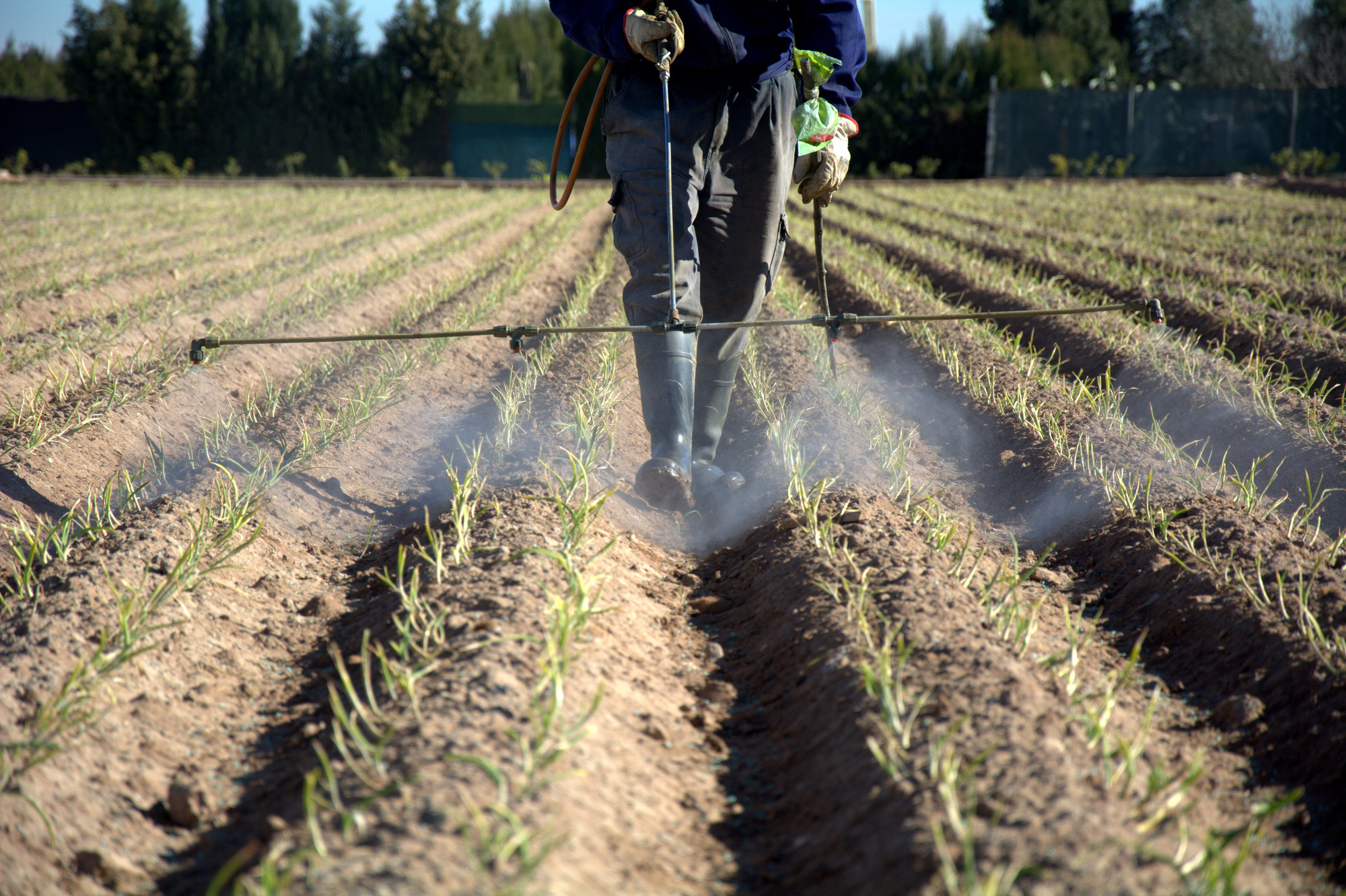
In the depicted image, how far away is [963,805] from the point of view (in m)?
1.27

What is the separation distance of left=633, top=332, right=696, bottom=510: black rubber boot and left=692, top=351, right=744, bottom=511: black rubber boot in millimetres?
289

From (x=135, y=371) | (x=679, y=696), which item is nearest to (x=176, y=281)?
(x=135, y=371)

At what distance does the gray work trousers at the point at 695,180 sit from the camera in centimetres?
248

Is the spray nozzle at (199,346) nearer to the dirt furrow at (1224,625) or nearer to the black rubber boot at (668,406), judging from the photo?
the black rubber boot at (668,406)

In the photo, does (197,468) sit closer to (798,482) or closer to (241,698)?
(241,698)

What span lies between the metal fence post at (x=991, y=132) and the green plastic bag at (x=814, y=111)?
63.1 feet

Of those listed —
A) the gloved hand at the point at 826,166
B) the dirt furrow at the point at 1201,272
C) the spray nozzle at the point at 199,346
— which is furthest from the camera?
the dirt furrow at the point at 1201,272

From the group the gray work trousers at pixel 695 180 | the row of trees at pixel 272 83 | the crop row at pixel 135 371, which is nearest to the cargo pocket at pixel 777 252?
the gray work trousers at pixel 695 180

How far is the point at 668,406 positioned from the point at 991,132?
65.3 ft

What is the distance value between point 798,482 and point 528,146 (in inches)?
895

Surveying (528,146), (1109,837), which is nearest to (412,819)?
(1109,837)

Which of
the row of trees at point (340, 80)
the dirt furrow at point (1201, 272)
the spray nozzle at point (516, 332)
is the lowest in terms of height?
the spray nozzle at point (516, 332)

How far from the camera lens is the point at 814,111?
105 inches

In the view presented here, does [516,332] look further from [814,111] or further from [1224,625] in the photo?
[1224,625]
